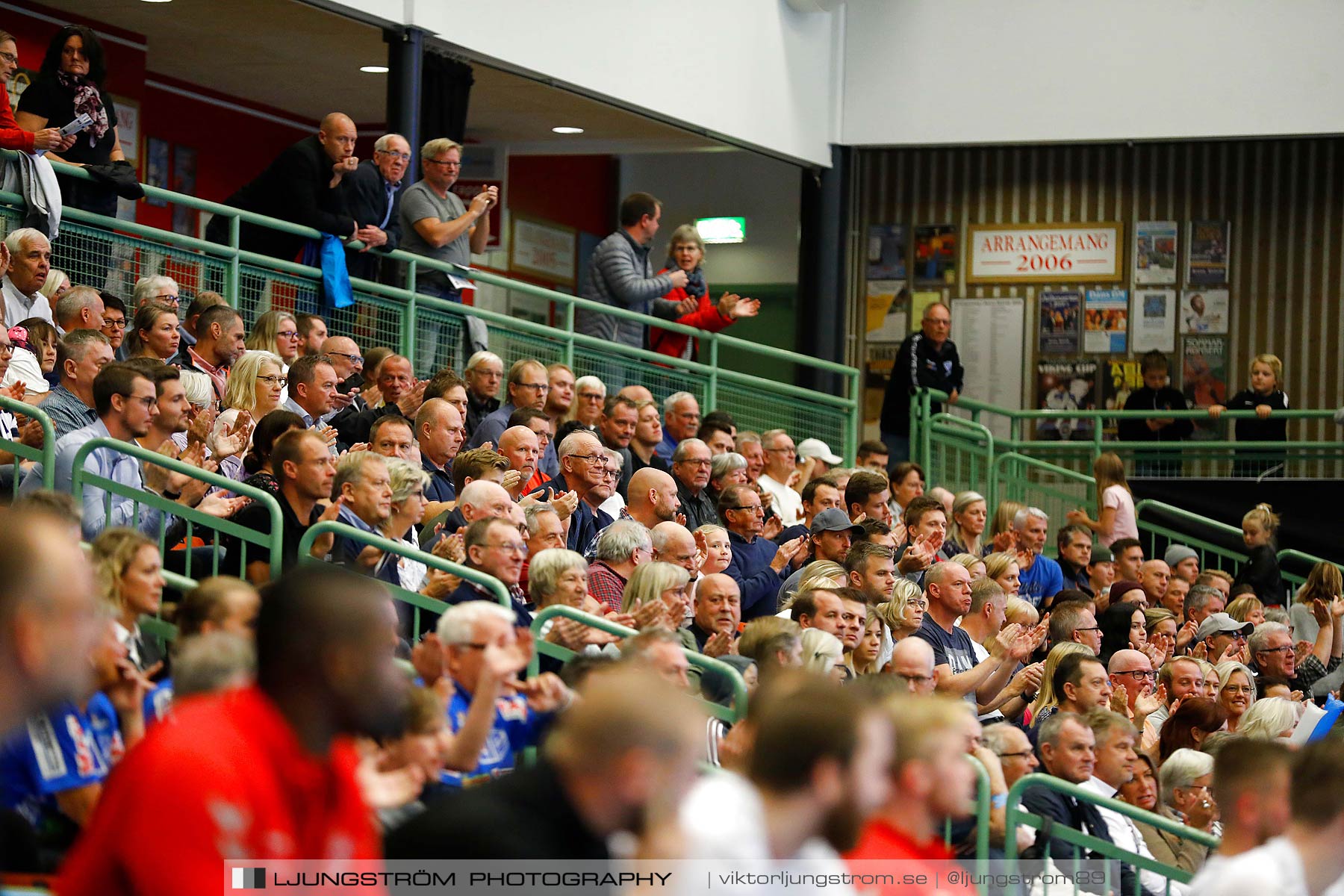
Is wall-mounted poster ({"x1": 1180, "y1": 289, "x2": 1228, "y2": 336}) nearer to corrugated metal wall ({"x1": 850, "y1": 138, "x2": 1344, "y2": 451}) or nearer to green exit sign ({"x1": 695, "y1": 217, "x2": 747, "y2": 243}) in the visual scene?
corrugated metal wall ({"x1": 850, "y1": 138, "x2": 1344, "y2": 451})

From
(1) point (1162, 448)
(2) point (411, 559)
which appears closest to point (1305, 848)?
(2) point (411, 559)

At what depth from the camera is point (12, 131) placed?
314 inches

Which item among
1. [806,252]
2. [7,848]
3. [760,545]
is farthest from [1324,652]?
[7,848]

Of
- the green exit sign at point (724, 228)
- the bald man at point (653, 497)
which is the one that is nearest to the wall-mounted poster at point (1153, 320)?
the green exit sign at point (724, 228)

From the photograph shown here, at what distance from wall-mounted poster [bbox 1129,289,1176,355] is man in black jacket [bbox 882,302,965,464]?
2.99 m

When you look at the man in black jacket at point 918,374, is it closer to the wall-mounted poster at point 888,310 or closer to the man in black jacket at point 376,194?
the wall-mounted poster at point 888,310

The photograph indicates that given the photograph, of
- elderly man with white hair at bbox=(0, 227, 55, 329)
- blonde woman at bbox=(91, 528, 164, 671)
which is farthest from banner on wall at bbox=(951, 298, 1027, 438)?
blonde woman at bbox=(91, 528, 164, 671)

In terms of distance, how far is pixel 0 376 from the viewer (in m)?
6.79

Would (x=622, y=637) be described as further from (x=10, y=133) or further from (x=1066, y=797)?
(x=10, y=133)

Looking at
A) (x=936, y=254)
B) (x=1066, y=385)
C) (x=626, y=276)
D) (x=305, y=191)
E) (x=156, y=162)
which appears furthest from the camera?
(x=936, y=254)

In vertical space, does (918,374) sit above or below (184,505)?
above

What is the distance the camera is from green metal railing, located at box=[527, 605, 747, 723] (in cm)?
548

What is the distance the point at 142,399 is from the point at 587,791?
357 cm

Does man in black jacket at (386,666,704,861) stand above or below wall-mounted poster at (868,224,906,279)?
below
